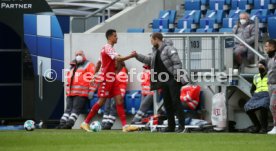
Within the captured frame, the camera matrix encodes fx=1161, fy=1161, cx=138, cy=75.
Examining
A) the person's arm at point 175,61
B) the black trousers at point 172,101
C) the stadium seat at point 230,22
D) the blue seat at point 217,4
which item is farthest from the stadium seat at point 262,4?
the black trousers at point 172,101

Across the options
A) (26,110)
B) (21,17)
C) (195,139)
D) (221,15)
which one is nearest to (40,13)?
(21,17)

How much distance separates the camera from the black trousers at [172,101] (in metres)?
23.7

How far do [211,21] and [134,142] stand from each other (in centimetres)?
802

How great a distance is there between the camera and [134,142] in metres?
20.8

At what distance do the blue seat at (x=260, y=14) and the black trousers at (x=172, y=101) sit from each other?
4.19 meters

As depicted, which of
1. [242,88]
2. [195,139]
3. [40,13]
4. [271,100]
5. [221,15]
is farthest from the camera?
[40,13]

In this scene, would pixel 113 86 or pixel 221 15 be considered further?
pixel 221 15

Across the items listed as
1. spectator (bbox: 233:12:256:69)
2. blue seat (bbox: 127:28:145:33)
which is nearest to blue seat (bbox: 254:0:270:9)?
spectator (bbox: 233:12:256:69)

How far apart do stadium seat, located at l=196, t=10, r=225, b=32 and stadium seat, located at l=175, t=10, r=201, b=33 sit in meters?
0.30

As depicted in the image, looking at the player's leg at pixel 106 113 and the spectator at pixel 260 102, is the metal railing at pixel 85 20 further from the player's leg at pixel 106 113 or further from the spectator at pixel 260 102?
the spectator at pixel 260 102

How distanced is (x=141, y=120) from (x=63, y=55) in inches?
148

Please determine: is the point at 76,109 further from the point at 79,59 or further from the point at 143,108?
the point at 143,108

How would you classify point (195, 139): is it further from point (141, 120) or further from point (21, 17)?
point (21, 17)

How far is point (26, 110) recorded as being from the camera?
3106 centimetres
